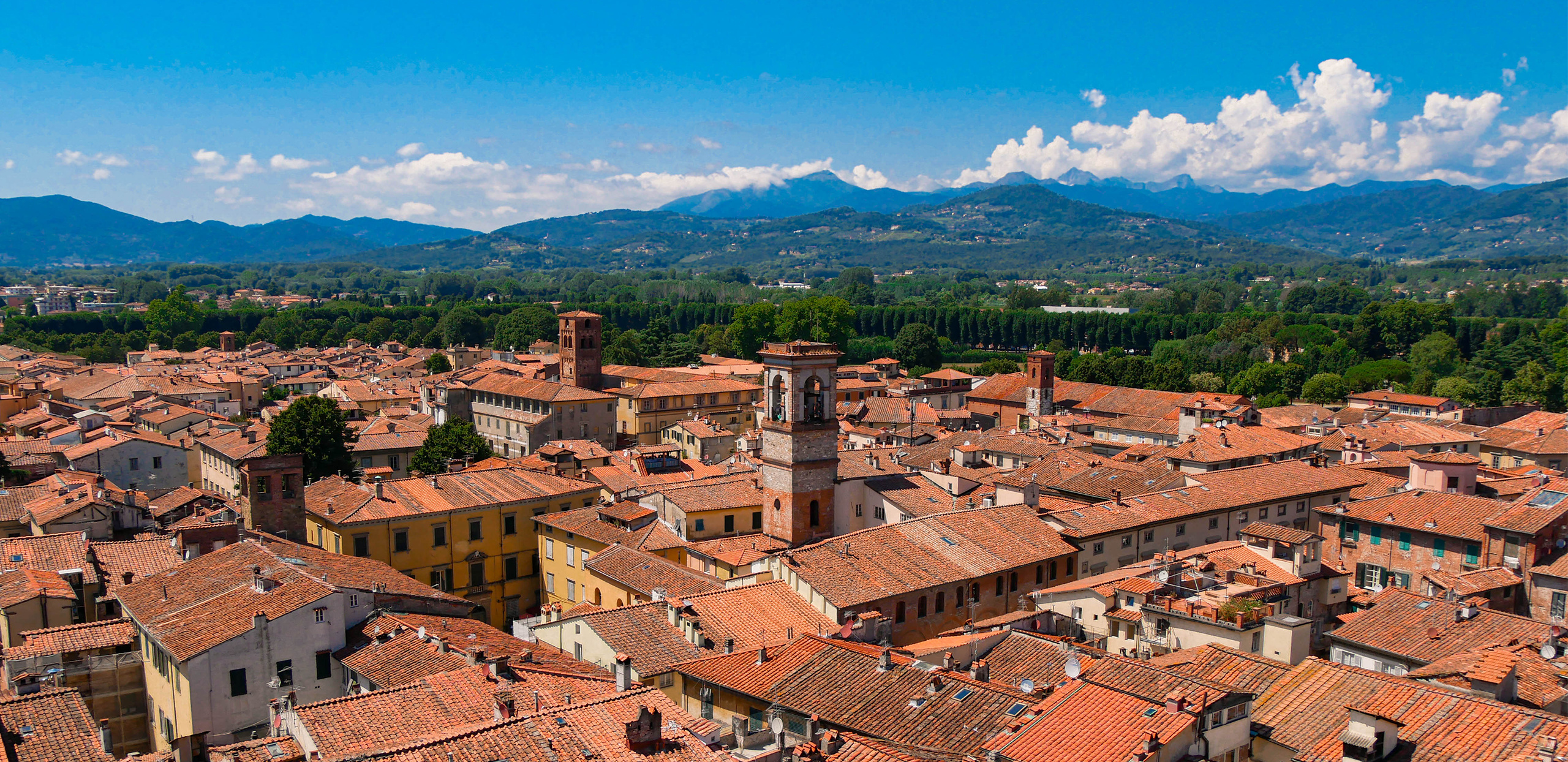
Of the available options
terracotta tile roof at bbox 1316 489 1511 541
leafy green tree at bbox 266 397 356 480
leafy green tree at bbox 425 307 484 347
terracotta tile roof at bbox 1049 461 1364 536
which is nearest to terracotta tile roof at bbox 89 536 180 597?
leafy green tree at bbox 266 397 356 480

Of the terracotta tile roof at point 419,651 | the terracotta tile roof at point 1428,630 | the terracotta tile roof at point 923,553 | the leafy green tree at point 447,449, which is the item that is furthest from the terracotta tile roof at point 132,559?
the terracotta tile roof at point 1428,630

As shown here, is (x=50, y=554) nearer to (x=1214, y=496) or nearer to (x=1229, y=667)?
(x=1229, y=667)

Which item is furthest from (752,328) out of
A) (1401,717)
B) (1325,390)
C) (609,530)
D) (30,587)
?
(1401,717)

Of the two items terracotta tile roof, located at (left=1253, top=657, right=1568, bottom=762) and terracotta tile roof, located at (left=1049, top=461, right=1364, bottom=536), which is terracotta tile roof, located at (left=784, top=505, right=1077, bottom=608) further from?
terracotta tile roof, located at (left=1253, top=657, right=1568, bottom=762)

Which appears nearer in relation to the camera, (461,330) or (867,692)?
(867,692)

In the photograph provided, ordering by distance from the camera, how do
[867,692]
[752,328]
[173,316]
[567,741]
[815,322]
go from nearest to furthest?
[567,741] → [867,692] → [752,328] → [815,322] → [173,316]

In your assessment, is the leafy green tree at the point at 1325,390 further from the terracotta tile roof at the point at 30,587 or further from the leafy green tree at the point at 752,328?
the terracotta tile roof at the point at 30,587

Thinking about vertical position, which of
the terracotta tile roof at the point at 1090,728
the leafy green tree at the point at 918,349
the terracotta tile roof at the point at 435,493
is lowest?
the leafy green tree at the point at 918,349

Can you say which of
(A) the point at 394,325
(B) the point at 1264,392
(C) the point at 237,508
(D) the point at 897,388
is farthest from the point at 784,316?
(C) the point at 237,508
